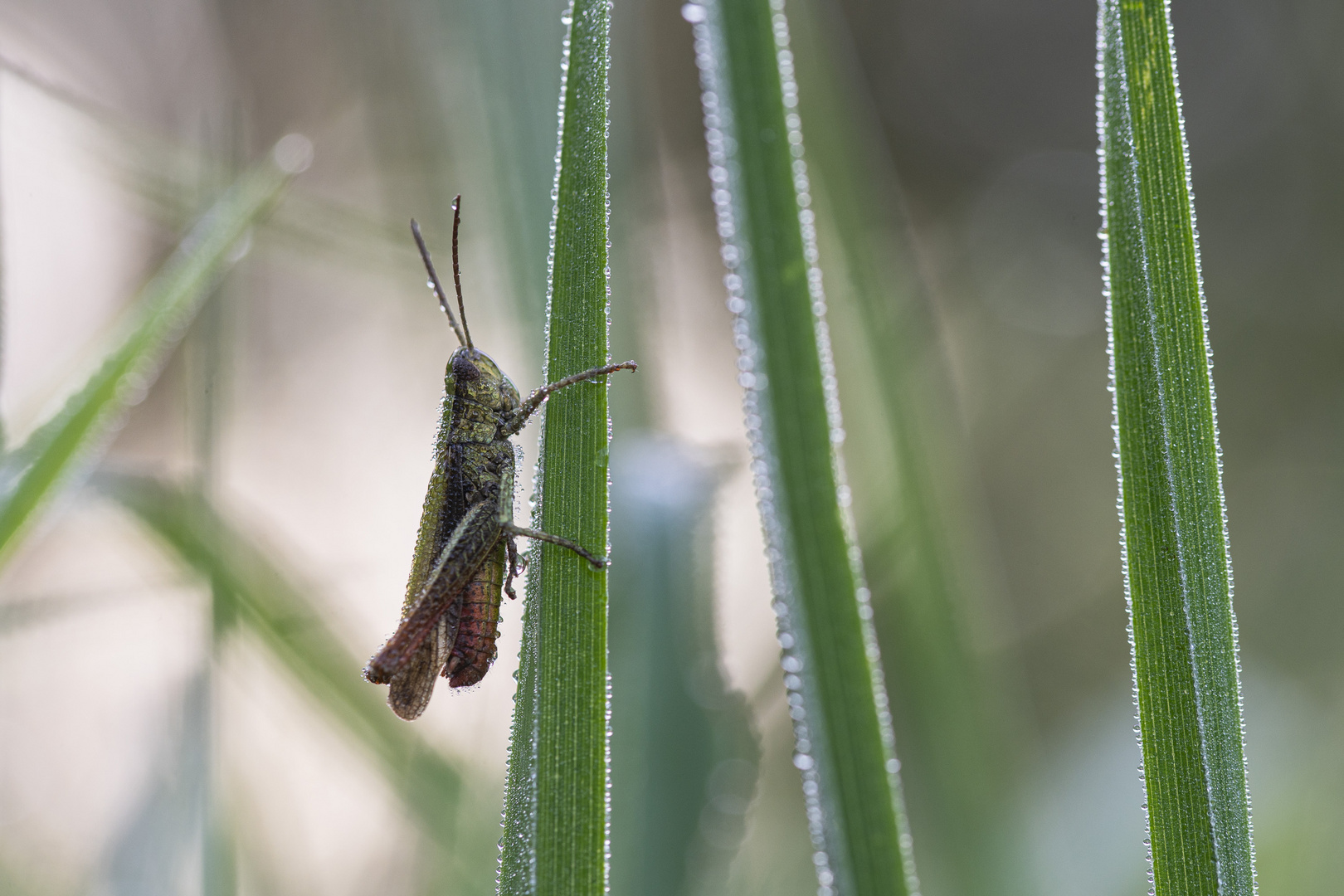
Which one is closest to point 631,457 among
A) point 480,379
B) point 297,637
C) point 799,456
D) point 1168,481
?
point 480,379

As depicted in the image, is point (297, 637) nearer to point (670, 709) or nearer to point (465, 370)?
point (465, 370)

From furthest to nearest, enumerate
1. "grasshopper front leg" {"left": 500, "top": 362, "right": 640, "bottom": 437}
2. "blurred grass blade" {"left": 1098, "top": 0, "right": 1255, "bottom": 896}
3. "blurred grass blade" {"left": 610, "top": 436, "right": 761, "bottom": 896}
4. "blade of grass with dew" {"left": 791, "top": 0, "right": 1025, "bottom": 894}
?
"blade of grass with dew" {"left": 791, "top": 0, "right": 1025, "bottom": 894}, "blurred grass blade" {"left": 610, "top": 436, "right": 761, "bottom": 896}, "grasshopper front leg" {"left": 500, "top": 362, "right": 640, "bottom": 437}, "blurred grass blade" {"left": 1098, "top": 0, "right": 1255, "bottom": 896}

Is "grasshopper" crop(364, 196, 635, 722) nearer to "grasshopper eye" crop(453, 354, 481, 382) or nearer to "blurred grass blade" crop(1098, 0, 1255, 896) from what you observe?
"grasshopper eye" crop(453, 354, 481, 382)

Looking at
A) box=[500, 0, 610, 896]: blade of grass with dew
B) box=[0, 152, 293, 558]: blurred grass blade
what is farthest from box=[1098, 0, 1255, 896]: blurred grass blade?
box=[0, 152, 293, 558]: blurred grass blade

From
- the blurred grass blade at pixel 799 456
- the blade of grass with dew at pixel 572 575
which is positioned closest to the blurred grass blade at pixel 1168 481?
the blurred grass blade at pixel 799 456

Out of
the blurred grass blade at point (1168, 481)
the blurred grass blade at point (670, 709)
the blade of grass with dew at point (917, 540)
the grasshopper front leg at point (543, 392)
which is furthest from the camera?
the blade of grass with dew at point (917, 540)

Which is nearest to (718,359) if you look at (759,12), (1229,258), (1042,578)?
(1042,578)

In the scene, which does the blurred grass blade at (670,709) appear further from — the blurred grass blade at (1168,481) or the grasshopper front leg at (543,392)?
the blurred grass blade at (1168,481)
